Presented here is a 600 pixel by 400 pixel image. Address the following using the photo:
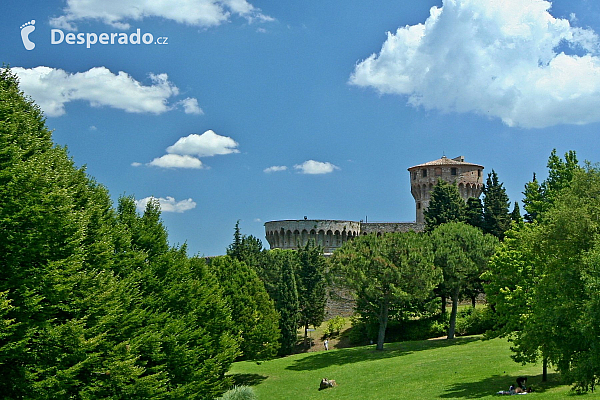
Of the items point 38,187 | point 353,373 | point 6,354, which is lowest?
point 353,373

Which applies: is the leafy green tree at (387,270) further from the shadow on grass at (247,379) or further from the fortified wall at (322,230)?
the fortified wall at (322,230)

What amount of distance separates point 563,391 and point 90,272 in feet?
62.2

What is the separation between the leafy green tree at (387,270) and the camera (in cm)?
4369

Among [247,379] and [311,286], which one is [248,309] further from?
[311,286]

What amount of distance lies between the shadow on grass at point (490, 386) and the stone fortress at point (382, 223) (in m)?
47.6

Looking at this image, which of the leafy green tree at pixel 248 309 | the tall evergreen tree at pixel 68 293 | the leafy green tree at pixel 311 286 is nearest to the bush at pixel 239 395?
the tall evergreen tree at pixel 68 293

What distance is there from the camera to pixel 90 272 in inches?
703

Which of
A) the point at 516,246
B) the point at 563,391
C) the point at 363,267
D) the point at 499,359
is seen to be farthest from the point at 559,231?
the point at 363,267

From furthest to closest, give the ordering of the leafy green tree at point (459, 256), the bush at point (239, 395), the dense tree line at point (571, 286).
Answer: the leafy green tree at point (459, 256)
the bush at point (239, 395)
the dense tree line at point (571, 286)

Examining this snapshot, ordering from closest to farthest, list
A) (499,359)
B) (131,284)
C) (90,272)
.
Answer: (90,272) → (131,284) → (499,359)

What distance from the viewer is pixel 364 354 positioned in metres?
45.1

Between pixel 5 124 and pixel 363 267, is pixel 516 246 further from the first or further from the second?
pixel 5 124

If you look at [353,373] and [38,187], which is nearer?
[38,187]

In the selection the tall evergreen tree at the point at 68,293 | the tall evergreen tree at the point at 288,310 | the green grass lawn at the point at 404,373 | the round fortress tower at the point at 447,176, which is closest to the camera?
the tall evergreen tree at the point at 68,293
